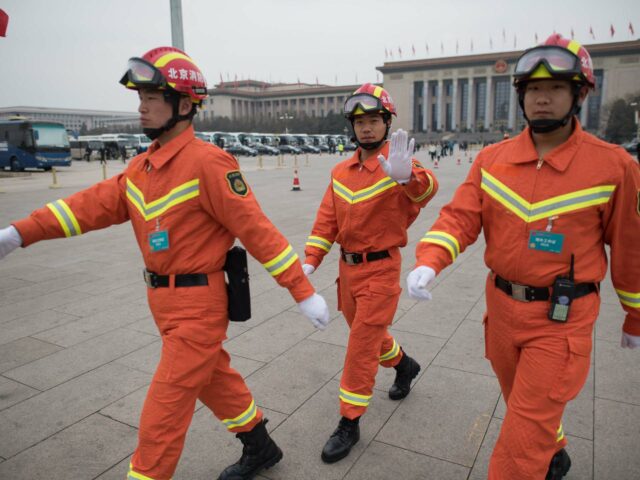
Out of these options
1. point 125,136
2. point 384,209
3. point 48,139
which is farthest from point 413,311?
point 125,136

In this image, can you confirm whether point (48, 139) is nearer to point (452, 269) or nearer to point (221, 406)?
point (452, 269)

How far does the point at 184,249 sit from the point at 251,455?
1.22 meters

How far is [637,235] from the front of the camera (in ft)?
7.13

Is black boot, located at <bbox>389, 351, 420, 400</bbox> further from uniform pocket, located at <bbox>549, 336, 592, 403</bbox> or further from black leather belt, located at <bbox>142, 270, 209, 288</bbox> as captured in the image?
black leather belt, located at <bbox>142, 270, 209, 288</bbox>

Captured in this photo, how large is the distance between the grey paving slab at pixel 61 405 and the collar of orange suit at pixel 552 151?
309cm

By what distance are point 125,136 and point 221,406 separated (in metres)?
52.8

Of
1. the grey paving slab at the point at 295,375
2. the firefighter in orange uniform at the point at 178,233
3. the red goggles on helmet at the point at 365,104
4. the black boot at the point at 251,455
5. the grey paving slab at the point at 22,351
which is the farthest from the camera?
the grey paving slab at the point at 22,351

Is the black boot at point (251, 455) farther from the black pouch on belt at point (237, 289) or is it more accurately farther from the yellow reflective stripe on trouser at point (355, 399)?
the black pouch on belt at point (237, 289)

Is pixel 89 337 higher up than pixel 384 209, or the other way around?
pixel 384 209

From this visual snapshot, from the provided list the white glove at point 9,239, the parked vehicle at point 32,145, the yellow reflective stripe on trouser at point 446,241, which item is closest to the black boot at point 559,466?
the yellow reflective stripe on trouser at point 446,241

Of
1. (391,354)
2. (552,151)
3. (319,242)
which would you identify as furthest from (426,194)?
(391,354)

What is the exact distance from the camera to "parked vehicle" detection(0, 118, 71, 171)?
28141 mm

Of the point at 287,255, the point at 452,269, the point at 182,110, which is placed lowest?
the point at 452,269

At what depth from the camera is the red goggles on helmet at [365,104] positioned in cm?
330
